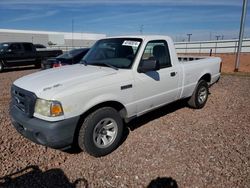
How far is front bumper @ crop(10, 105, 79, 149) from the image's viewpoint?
3.10 m

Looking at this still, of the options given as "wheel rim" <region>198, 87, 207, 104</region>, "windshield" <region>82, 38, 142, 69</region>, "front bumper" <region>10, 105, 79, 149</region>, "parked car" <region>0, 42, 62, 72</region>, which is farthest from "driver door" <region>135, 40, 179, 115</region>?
"parked car" <region>0, 42, 62, 72</region>

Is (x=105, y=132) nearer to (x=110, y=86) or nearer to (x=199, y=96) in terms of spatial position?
(x=110, y=86)

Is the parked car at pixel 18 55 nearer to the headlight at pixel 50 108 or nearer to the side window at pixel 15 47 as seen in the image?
the side window at pixel 15 47

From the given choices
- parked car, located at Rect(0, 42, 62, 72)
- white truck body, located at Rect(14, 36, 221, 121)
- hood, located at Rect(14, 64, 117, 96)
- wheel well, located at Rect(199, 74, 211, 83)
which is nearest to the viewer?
white truck body, located at Rect(14, 36, 221, 121)

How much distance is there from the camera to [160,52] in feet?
15.7

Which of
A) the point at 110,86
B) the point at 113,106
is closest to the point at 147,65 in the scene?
the point at 110,86

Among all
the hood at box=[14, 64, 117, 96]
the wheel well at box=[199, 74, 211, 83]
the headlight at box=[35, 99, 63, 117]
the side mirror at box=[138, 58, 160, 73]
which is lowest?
the headlight at box=[35, 99, 63, 117]

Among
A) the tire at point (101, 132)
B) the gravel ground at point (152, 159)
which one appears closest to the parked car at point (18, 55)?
the gravel ground at point (152, 159)

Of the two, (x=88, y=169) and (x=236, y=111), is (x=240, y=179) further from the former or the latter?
(x=236, y=111)

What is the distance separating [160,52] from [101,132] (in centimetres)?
215

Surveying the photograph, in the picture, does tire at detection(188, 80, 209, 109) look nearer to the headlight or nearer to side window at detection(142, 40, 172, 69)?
side window at detection(142, 40, 172, 69)

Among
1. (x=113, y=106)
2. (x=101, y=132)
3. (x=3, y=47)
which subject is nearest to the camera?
(x=101, y=132)

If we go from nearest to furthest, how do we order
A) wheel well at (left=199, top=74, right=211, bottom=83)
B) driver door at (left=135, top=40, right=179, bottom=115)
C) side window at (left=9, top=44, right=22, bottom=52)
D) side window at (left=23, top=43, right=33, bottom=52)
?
driver door at (left=135, top=40, right=179, bottom=115) → wheel well at (left=199, top=74, right=211, bottom=83) → side window at (left=9, top=44, right=22, bottom=52) → side window at (left=23, top=43, right=33, bottom=52)

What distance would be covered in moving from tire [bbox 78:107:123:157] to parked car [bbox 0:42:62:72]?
13.3 m
